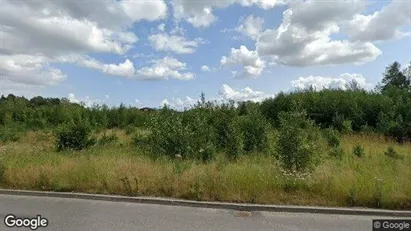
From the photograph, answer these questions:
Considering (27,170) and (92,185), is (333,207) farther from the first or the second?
(27,170)

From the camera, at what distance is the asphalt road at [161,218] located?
5.82 meters

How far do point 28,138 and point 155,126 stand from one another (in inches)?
610

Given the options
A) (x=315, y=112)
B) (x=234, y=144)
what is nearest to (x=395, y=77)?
(x=315, y=112)

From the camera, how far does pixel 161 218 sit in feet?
20.6

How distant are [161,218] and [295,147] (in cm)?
404

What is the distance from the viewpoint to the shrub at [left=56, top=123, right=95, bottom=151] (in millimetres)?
17453

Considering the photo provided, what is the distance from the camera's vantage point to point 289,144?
8.34m

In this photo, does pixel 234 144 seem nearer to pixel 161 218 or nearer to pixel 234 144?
pixel 234 144

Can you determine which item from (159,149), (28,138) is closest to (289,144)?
(159,149)

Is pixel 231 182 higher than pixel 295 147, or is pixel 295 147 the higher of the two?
pixel 295 147

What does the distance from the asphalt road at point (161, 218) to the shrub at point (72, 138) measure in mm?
10363

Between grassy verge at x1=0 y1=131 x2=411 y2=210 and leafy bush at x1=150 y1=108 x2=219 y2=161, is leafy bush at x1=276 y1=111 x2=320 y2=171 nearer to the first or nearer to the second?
grassy verge at x1=0 y1=131 x2=411 y2=210

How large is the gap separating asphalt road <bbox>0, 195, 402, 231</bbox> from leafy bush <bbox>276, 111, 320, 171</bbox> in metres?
1.99

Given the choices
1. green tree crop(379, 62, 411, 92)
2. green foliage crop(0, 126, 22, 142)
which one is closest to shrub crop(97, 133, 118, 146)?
green foliage crop(0, 126, 22, 142)
